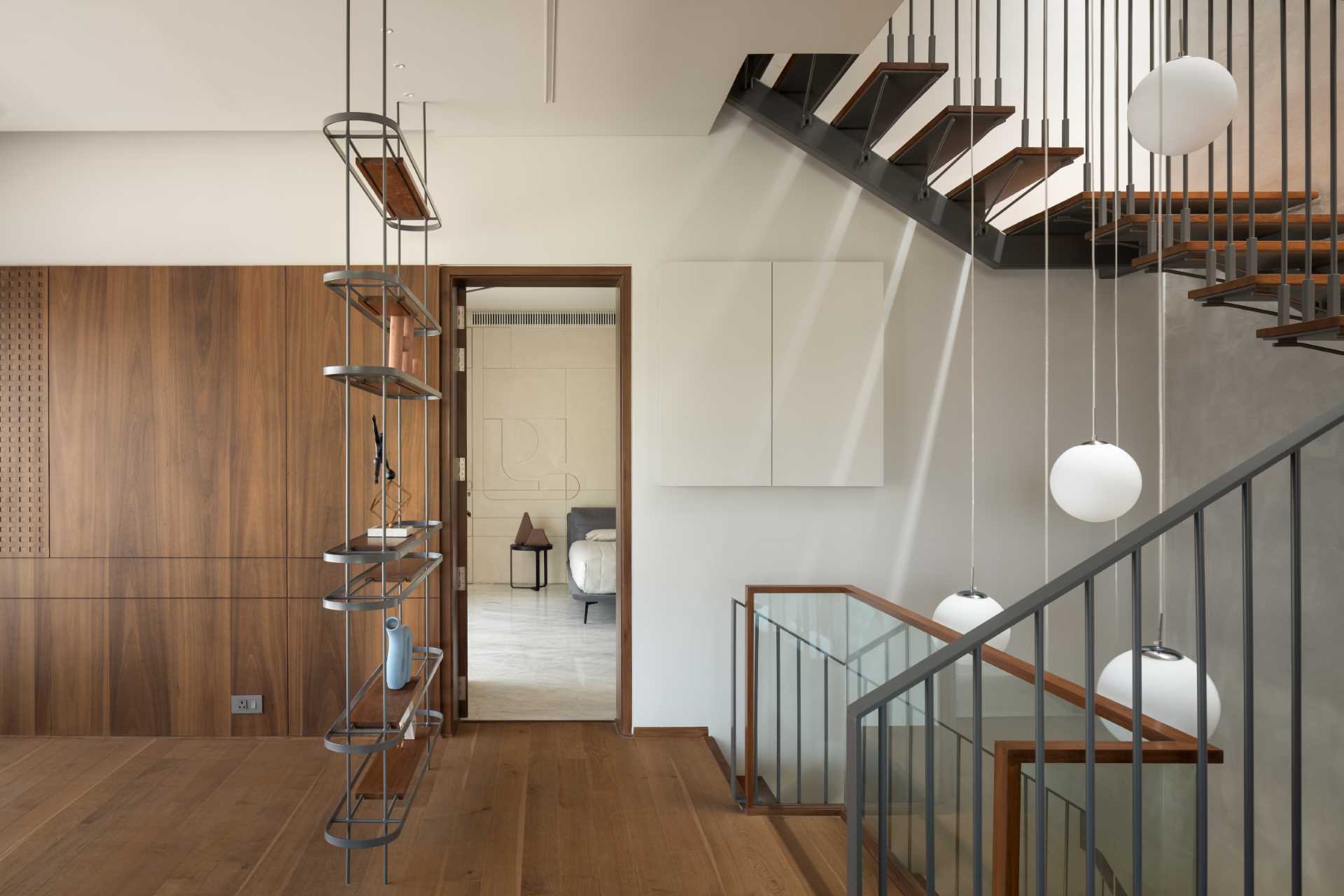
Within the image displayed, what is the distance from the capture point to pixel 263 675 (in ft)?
13.0

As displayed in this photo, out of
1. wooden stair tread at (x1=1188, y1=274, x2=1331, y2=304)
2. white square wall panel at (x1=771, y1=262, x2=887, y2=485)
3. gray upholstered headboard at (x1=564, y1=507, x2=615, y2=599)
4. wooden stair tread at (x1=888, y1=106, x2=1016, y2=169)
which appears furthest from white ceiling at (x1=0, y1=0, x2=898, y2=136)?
gray upholstered headboard at (x1=564, y1=507, x2=615, y2=599)

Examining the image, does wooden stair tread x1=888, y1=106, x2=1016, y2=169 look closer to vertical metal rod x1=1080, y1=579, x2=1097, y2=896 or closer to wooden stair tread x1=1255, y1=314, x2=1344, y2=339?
wooden stair tread x1=1255, y1=314, x2=1344, y2=339

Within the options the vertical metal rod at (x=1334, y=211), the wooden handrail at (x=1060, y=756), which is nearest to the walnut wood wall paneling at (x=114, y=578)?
the wooden handrail at (x=1060, y=756)

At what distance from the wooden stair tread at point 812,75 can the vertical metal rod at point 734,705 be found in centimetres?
187

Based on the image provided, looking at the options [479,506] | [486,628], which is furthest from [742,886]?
[479,506]

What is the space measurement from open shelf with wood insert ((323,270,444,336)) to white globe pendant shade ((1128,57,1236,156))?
2154mm

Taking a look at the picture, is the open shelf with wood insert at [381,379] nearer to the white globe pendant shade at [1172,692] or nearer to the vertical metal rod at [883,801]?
the vertical metal rod at [883,801]

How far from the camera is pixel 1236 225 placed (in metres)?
3.12

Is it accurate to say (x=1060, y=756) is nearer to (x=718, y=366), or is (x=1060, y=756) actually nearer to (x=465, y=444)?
(x=718, y=366)

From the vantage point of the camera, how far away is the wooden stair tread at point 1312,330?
8.38 ft

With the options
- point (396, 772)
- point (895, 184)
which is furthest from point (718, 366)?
point (396, 772)

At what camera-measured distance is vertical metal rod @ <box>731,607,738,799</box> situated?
3361 millimetres

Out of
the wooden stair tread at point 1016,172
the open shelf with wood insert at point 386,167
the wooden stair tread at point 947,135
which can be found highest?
the wooden stair tread at point 947,135

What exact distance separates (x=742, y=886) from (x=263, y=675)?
2.45 metres
